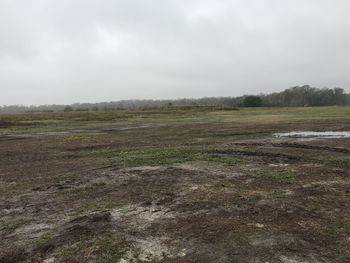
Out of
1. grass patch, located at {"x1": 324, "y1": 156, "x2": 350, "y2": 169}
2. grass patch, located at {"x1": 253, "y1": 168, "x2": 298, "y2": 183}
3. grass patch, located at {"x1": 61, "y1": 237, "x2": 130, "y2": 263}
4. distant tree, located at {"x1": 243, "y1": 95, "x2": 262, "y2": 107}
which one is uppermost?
grass patch, located at {"x1": 61, "y1": 237, "x2": 130, "y2": 263}

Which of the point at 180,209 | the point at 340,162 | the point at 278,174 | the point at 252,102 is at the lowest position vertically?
the point at 252,102

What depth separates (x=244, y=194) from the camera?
428 inches

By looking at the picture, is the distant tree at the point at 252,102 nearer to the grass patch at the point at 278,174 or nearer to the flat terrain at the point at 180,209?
the flat terrain at the point at 180,209

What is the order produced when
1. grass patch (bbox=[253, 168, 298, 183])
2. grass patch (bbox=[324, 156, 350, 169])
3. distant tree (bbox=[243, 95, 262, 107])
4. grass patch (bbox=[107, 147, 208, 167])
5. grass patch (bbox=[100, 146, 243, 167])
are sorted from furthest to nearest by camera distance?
distant tree (bbox=[243, 95, 262, 107]) → grass patch (bbox=[107, 147, 208, 167]) → grass patch (bbox=[100, 146, 243, 167]) → grass patch (bbox=[324, 156, 350, 169]) → grass patch (bbox=[253, 168, 298, 183])

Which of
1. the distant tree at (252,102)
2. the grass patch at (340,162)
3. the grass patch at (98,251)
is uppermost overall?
the grass patch at (98,251)

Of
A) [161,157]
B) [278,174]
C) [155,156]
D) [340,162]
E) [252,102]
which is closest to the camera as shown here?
[278,174]

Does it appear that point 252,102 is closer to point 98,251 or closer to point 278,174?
point 278,174

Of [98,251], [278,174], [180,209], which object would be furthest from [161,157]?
[98,251]

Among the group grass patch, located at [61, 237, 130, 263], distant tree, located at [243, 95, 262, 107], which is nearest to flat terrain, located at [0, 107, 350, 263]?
grass patch, located at [61, 237, 130, 263]

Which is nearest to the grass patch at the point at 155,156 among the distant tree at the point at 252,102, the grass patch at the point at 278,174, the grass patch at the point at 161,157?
the grass patch at the point at 161,157

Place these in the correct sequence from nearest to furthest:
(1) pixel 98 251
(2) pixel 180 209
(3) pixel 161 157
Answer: (1) pixel 98 251 < (2) pixel 180 209 < (3) pixel 161 157

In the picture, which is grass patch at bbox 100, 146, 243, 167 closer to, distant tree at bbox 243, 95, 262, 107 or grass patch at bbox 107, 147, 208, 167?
grass patch at bbox 107, 147, 208, 167

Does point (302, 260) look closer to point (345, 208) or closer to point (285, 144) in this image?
point (345, 208)

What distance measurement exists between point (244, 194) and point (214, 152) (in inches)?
338
